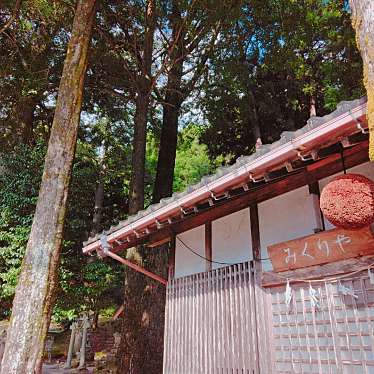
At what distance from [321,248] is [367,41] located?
1939 millimetres

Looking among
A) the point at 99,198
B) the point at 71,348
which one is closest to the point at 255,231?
the point at 99,198

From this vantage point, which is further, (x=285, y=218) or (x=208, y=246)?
(x=208, y=246)

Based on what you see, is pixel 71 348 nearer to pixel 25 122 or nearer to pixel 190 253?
pixel 25 122

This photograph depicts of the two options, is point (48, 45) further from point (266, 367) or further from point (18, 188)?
point (266, 367)

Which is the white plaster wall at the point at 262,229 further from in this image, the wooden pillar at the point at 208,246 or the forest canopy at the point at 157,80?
the forest canopy at the point at 157,80

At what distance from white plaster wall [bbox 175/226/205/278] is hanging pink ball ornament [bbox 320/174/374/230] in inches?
110

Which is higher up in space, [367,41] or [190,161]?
[190,161]

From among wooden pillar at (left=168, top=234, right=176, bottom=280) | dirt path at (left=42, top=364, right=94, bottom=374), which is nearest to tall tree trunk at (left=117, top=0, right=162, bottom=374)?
wooden pillar at (left=168, top=234, right=176, bottom=280)

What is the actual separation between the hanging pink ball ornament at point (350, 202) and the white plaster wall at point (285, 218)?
0.98 m

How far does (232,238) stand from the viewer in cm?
502

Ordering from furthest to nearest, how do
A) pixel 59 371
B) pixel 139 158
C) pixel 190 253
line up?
pixel 59 371, pixel 139 158, pixel 190 253

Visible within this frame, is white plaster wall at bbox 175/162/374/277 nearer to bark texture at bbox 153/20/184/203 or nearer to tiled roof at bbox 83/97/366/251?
tiled roof at bbox 83/97/366/251

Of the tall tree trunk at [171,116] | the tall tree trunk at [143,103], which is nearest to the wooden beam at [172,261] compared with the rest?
the tall tree trunk at [143,103]

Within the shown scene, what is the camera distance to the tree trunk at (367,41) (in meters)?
2.41
